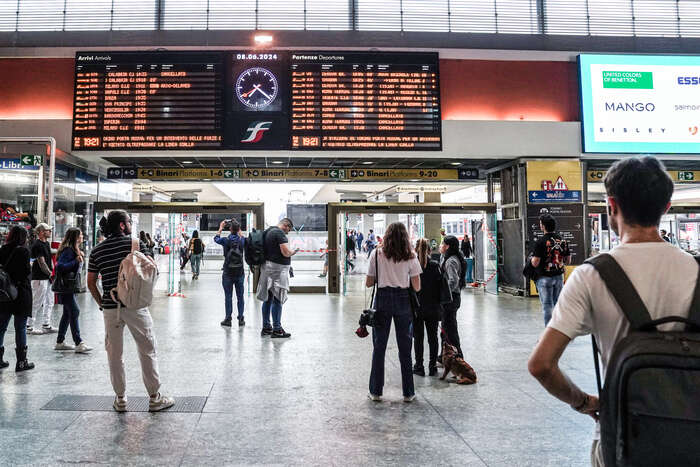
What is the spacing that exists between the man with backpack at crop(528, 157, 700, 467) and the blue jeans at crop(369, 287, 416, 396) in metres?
2.47

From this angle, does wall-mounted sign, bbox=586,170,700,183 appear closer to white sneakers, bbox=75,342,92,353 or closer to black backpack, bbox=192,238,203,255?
black backpack, bbox=192,238,203,255

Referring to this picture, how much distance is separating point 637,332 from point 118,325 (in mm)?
3620

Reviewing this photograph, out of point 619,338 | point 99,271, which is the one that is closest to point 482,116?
point 99,271

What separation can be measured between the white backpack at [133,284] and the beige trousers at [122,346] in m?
0.10

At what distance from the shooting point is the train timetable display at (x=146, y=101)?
28.1ft

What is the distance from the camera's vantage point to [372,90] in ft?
28.7

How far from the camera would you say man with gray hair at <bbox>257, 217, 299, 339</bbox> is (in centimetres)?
625

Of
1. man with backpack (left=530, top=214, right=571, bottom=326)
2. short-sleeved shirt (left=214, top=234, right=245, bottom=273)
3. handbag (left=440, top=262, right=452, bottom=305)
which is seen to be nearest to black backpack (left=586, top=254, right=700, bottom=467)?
handbag (left=440, top=262, right=452, bottom=305)

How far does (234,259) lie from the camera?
7.12 meters

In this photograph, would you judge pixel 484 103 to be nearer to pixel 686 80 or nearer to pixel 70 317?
pixel 686 80

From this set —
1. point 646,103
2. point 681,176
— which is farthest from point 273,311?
point 681,176

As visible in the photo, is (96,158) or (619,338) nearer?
(619,338)

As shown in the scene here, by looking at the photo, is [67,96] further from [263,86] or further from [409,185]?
[409,185]

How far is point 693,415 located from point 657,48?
12.6m
